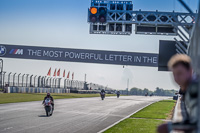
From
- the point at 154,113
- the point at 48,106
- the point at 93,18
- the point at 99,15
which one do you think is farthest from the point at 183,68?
the point at 154,113

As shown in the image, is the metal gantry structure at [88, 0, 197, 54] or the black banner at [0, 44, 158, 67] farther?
the black banner at [0, 44, 158, 67]

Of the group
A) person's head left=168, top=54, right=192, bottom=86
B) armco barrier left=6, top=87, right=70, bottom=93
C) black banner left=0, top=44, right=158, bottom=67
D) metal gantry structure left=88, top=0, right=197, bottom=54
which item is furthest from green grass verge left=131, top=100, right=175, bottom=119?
armco barrier left=6, top=87, right=70, bottom=93

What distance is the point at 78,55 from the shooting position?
43.7 m

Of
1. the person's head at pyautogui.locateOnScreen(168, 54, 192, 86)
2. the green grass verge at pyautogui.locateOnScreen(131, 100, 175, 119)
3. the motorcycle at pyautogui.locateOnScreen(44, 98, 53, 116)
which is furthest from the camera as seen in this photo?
the green grass verge at pyautogui.locateOnScreen(131, 100, 175, 119)

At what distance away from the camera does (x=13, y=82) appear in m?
42.8

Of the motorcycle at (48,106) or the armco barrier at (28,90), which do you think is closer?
the motorcycle at (48,106)

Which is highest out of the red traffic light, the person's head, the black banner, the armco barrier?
the black banner

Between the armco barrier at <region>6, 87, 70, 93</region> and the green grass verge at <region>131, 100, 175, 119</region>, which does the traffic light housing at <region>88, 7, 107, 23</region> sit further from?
the armco barrier at <region>6, 87, 70, 93</region>

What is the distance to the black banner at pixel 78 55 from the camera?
4234 centimetres

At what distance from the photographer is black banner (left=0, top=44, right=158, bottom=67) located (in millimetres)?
42344

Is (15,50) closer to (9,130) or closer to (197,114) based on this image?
(9,130)

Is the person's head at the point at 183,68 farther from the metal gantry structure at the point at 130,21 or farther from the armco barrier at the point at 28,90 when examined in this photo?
the armco barrier at the point at 28,90

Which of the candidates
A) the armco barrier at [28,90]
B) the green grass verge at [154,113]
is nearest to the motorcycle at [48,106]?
the green grass verge at [154,113]

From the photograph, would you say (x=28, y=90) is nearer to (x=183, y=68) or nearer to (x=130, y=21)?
(x=130, y=21)
